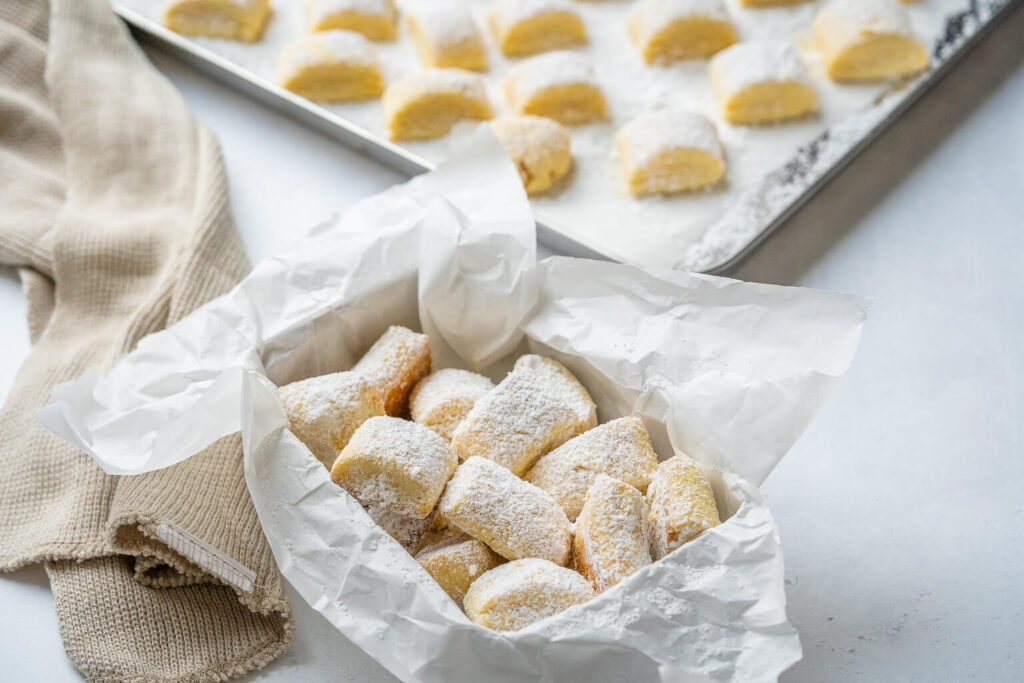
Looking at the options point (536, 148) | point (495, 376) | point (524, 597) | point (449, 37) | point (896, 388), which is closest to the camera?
point (524, 597)

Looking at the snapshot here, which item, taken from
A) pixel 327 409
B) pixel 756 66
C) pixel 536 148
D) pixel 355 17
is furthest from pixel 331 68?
pixel 327 409

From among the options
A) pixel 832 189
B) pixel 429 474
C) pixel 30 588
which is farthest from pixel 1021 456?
pixel 30 588

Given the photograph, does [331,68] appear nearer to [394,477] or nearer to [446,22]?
[446,22]

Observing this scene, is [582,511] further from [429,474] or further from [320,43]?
[320,43]

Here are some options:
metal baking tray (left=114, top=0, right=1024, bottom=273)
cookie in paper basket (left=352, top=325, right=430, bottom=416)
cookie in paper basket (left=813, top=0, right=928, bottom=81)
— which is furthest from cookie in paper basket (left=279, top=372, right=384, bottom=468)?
cookie in paper basket (left=813, top=0, right=928, bottom=81)

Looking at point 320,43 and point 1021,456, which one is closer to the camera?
point 1021,456

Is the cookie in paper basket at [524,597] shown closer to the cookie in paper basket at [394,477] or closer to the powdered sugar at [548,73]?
the cookie in paper basket at [394,477]

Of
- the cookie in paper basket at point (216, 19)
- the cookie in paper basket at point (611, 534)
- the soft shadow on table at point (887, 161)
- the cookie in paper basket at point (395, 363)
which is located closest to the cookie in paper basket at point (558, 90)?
the soft shadow on table at point (887, 161)
